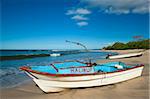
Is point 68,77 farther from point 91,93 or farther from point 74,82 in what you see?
point 91,93

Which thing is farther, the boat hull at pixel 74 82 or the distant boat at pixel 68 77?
the boat hull at pixel 74 82

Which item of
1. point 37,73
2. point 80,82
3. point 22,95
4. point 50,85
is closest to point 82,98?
point 80,82

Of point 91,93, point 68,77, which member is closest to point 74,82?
point 68,77

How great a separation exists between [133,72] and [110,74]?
2.36 m

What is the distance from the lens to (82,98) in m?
7.91

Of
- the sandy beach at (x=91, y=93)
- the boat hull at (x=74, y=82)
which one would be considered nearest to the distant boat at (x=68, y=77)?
the boat hull at (x=74, y=82)

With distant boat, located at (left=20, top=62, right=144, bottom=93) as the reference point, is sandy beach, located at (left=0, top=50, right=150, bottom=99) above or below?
below

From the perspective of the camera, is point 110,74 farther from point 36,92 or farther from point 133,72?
point 36,92

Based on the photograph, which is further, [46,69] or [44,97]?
[46,69]

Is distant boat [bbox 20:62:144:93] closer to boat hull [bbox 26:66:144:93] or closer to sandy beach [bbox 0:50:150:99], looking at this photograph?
boat hull [bbox 26:66:144:93]

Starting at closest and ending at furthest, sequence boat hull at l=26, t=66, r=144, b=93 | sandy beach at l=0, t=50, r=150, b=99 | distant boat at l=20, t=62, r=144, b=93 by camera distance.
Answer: sandy beach at l=0, t=50, r=150, b=99 < distant boat at l=20, t=62, r=144, b=93 < boat hull at l=26, t=66, r=144, b=93

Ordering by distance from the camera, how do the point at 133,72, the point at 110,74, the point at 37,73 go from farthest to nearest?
the point at 133,72 < the point at 110,74 < the point at 37,73

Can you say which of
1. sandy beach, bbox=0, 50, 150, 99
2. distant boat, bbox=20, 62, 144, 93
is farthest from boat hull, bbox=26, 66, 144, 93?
sandy beach, bbox=0, 50, 150, 99

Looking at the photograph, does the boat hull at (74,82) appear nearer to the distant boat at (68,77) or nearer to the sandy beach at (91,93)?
the distant boat at (68,77)
